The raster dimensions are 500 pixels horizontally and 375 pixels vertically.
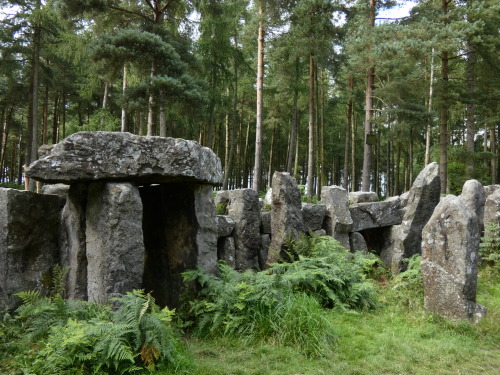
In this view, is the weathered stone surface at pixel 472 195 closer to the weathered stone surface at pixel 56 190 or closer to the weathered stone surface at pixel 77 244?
the weathered stone surface at pixel 77 244

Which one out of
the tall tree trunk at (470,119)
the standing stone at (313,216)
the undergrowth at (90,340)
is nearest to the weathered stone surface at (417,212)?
the standing stone at (313,216)

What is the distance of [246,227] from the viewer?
767 cm

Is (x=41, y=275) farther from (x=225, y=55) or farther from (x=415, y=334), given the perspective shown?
(x=225, y=55)

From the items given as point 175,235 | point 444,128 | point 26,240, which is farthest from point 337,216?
point 444,128

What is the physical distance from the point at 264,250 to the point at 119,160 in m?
4.10

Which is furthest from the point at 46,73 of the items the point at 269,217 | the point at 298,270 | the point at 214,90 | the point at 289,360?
the point at 289,360

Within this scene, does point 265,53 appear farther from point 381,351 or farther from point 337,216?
point 381,351

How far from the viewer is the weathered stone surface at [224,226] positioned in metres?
7.33

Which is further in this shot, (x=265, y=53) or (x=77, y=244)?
(x=265, y=53)

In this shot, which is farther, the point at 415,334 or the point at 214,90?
the point at 214,90

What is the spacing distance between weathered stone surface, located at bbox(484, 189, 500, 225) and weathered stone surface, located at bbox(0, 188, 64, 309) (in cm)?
969

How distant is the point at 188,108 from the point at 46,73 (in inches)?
414

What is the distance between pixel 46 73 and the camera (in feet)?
60.6

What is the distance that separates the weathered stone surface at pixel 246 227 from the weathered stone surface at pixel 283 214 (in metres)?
0.33
